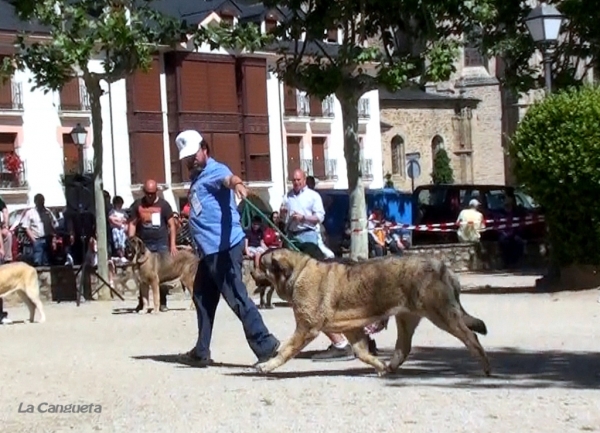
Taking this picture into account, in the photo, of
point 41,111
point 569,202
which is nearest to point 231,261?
point 569,202

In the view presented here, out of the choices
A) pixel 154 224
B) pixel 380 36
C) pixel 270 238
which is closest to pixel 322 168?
pixel 270 238

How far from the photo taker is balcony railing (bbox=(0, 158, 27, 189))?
1772 inches

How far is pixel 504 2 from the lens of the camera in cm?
2420

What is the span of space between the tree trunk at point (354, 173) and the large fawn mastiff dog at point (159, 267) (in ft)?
15.9

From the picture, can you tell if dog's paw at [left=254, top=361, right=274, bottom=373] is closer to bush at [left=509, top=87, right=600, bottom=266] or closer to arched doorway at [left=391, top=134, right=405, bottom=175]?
bush at [left=509, top=87, right=600, bottom=266]

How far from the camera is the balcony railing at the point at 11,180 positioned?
45000mm

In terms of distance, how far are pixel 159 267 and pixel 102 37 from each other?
5042mm

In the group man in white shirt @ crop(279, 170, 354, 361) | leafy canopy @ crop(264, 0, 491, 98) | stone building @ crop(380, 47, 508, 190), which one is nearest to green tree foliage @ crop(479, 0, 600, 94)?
leafy canopy @ crop(264, 0, 491, 98)

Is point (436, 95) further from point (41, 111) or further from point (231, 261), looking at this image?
point (231, 261)

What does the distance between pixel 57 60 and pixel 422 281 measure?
45.7 ft

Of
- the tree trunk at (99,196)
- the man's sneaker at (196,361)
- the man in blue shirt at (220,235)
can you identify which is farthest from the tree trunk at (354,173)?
the man in blue shirt at (220,235)

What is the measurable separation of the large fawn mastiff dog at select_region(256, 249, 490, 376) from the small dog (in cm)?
762

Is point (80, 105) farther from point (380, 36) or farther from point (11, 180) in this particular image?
point (380, 36)

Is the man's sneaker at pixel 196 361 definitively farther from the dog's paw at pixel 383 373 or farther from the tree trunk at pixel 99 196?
the tree trunk at pixel 99 196
